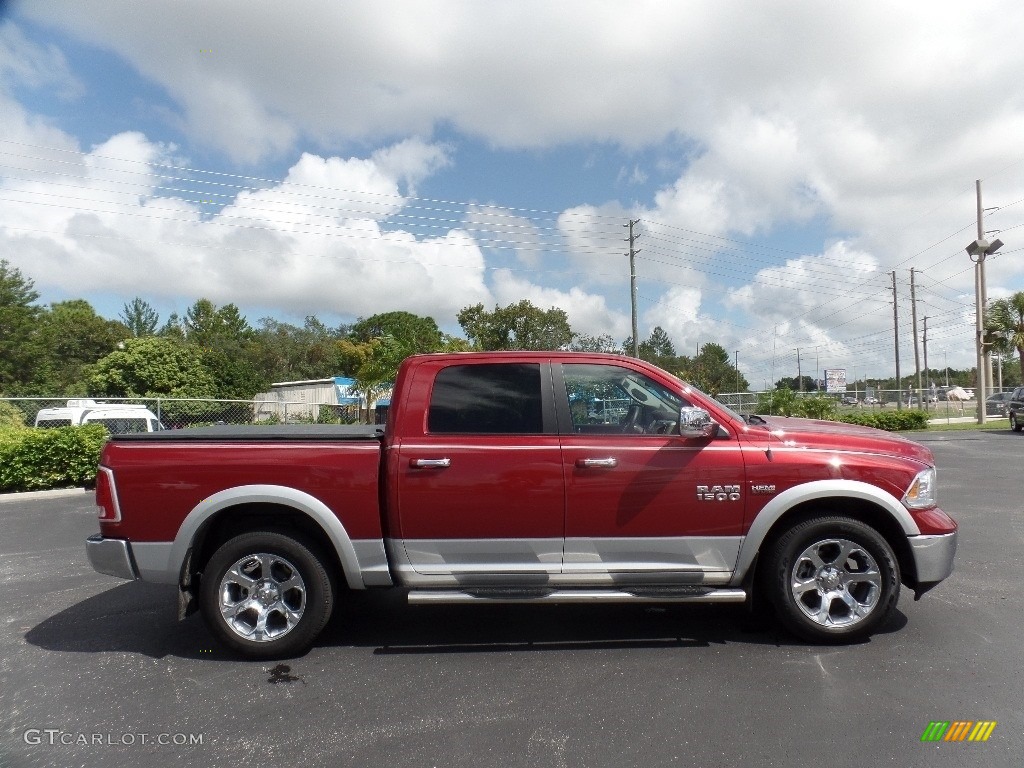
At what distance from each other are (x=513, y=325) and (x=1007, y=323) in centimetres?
2865

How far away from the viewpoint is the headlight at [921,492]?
4.09m

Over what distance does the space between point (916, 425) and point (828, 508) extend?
26934 mm

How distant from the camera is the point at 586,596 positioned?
400cm

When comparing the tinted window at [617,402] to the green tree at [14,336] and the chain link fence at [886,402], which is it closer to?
the chain link fence at [886,402]

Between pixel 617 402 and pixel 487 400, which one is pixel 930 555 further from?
pixel 487 400

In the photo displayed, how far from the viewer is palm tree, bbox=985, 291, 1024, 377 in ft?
113

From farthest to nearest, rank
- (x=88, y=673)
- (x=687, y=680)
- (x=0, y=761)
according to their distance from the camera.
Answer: (x=88, y=673) < (x=687, y=680) < (x=0, y=761)

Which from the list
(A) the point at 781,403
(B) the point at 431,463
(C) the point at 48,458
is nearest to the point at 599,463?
(B) the point at 431,463

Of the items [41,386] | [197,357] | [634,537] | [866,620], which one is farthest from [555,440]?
[41,386]

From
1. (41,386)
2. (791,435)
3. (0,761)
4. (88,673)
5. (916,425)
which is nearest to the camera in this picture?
(0,761)

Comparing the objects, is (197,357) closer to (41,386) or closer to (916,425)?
(41,386)

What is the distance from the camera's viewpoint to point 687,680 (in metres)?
3.71

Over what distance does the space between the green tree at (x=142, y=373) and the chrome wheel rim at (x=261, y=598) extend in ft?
120

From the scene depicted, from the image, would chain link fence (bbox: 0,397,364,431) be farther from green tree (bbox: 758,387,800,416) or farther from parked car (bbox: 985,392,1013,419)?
parked car (bbox: 985,392,1013,419)
